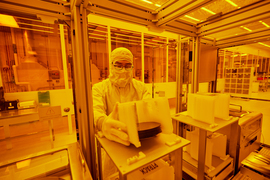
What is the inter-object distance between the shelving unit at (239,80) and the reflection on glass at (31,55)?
236 inches

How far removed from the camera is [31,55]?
Result: 3.09 m

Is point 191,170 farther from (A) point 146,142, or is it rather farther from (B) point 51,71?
(B) point 51,71

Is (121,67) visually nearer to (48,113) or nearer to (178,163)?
(48,113)

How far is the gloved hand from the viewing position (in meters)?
0.72

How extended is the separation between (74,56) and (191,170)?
1566 millimetres

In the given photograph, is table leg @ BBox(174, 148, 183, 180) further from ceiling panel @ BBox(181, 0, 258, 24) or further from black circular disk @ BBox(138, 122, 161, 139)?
ceiling panel @ BBox(181, 0, 258, 24)

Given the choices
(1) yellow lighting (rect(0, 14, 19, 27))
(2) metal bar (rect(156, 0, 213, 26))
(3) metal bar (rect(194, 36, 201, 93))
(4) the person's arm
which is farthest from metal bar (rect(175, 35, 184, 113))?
(1) yellow lighting (rect(0, 14, 19, 27))

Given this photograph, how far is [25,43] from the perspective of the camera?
3.06 metres

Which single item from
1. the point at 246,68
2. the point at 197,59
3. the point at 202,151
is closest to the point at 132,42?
the point at 197,59

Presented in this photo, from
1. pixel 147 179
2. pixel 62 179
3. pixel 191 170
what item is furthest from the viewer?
pixel 191 170

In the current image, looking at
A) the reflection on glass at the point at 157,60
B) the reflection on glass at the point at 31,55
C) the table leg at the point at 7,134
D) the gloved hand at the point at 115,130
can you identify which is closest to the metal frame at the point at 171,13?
the gloved hand at the point at 115,130

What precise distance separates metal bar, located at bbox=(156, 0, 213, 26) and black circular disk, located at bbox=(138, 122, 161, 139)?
85 cm

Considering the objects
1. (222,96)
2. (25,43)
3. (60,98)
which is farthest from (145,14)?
(25,43)

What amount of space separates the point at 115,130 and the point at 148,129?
0.67ft
